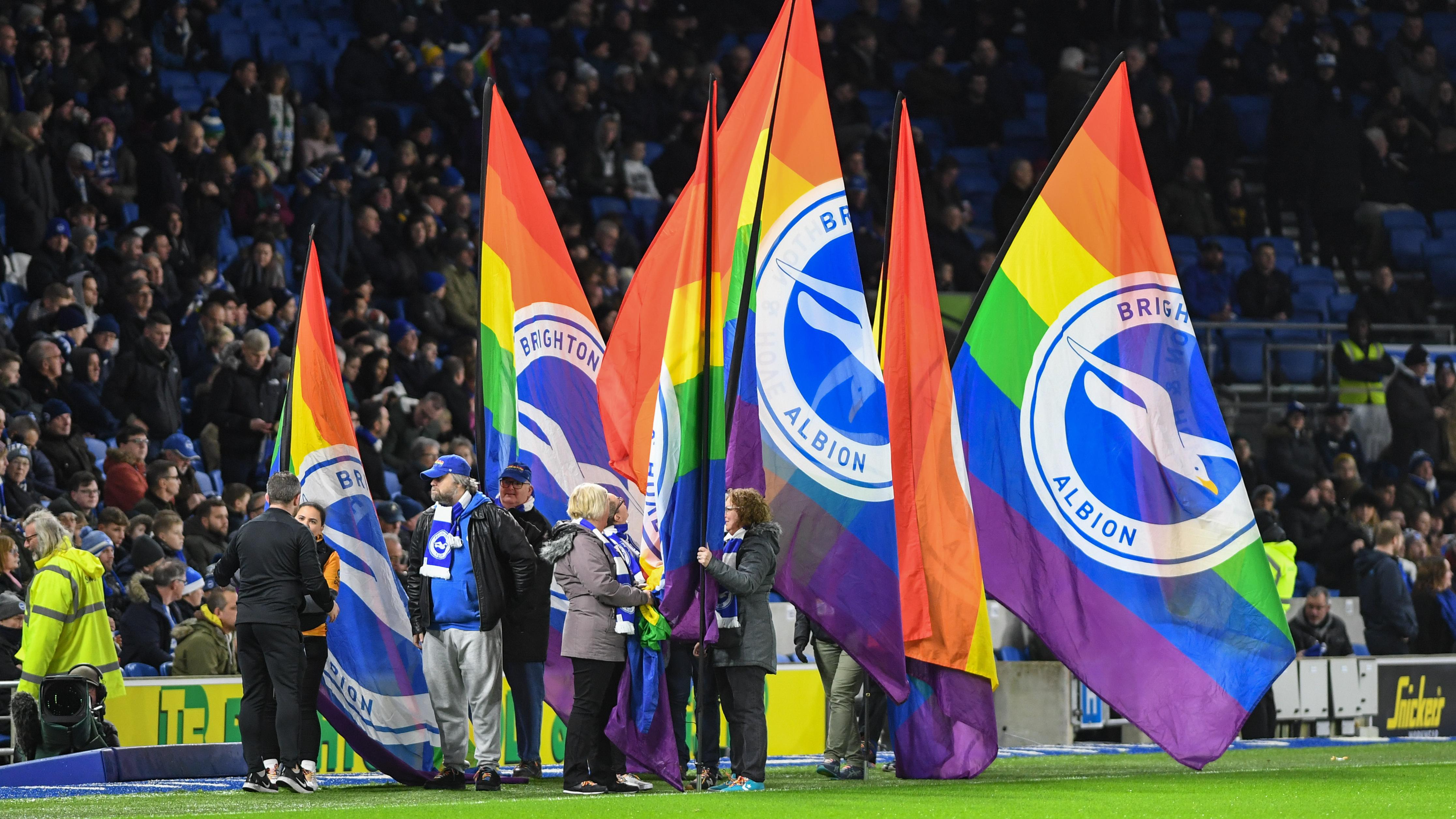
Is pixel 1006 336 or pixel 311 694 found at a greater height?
pixel 1006 336

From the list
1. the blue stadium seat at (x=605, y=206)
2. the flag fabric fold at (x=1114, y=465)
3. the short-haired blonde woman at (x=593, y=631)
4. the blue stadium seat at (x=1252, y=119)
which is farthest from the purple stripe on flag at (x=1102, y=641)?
the blue stadium seat at (x=1252, y=119)

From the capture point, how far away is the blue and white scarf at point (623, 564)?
9.81 metres

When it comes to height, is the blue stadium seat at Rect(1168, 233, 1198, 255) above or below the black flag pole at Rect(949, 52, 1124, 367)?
above

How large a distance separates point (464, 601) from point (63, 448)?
5.06 m

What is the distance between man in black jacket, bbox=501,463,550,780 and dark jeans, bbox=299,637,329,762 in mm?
975

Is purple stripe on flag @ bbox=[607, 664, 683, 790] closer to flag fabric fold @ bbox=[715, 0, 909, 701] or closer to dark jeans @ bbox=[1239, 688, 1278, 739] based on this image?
flag fabric fold @ bbox=[715, 0, 909, 701]

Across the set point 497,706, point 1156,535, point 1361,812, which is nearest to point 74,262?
→ point 497,706

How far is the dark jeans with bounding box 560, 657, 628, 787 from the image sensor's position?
9742mm

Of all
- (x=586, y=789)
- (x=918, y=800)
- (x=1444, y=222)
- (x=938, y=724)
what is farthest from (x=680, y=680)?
(x=1444, y=222)

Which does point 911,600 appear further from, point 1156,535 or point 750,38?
point 750,38

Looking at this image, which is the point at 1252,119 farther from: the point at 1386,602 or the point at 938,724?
the point at 938,724

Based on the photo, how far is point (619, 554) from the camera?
9945 mm

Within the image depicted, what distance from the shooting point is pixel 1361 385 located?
21.8 metres

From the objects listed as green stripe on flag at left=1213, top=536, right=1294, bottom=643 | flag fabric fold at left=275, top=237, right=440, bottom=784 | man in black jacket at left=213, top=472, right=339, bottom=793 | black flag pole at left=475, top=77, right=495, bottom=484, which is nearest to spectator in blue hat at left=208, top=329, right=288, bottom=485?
black flag pole at left=475, top=77, right=495, bottom=484
